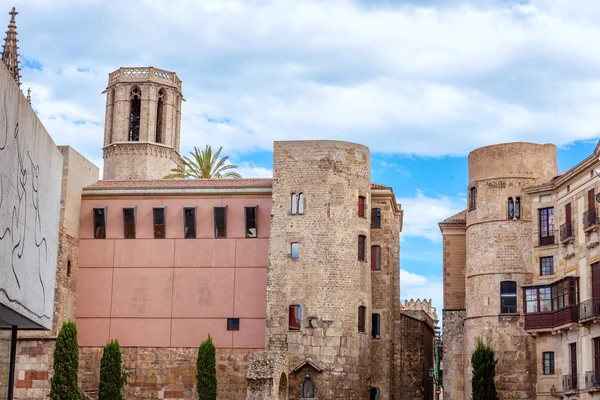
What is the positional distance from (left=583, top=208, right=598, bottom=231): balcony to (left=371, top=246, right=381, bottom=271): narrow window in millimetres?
13907

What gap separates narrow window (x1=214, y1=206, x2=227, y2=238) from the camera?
5288cm

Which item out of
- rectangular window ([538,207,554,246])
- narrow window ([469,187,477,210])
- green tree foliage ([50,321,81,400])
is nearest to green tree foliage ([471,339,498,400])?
rectangular window ([538,207,554,246])

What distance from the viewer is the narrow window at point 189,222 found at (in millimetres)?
53125

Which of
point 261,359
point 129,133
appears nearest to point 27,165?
point 261,359

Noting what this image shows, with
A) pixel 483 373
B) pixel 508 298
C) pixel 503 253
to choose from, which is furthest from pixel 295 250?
pixel 483 373

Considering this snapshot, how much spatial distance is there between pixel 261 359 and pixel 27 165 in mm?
23514

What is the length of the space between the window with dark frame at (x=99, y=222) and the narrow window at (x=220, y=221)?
608 centimetres

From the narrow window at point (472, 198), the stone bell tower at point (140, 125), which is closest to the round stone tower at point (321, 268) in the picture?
the narrow window at point (472, 198)

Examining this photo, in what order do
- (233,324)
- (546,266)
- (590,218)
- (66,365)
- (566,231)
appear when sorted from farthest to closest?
1. (233,324)
2. (66,365)
3. (546,266)
4. (566,231)
5. (590,218)

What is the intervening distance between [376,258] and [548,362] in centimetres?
1191

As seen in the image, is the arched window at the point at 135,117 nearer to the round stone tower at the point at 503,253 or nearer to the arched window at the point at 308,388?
the arched window at the point at 308,388

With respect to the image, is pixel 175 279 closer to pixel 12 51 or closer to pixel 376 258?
pixel 376 258

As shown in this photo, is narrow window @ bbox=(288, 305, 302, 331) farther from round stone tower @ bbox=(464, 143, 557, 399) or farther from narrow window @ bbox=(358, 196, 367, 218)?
round stone tower @ bbox=(464, 143, 557, 399)

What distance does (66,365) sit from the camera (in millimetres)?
47844
